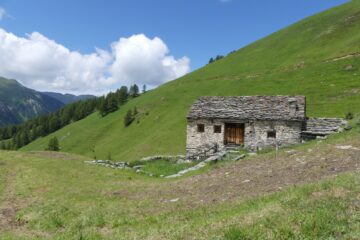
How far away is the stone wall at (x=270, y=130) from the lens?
32844 mm

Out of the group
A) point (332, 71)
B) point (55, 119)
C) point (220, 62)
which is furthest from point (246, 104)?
point (55, 119)

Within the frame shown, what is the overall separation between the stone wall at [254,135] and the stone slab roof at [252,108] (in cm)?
65

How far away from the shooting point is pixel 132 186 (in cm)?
2103

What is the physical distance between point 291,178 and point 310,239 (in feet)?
29.1

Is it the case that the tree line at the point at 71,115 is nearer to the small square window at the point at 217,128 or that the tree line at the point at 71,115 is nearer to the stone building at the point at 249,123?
the stone building at the point at 249,123

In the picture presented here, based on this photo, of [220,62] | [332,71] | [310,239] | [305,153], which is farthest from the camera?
[220,62]

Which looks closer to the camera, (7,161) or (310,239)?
(310,239)

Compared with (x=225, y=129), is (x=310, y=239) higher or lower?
lower

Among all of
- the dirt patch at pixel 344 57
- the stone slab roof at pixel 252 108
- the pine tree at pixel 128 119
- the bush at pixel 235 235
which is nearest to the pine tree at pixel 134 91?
the pine tree at pixel 128 119

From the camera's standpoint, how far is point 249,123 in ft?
113

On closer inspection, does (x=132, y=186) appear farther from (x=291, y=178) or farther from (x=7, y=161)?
(x=7, y=161)

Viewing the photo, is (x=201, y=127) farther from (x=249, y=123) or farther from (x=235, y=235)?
(x=235, y=235)

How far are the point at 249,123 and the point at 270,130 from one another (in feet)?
7.58

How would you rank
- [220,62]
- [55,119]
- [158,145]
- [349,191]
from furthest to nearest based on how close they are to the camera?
[55,119]
[220,62]
[158,145]
[349,191]
